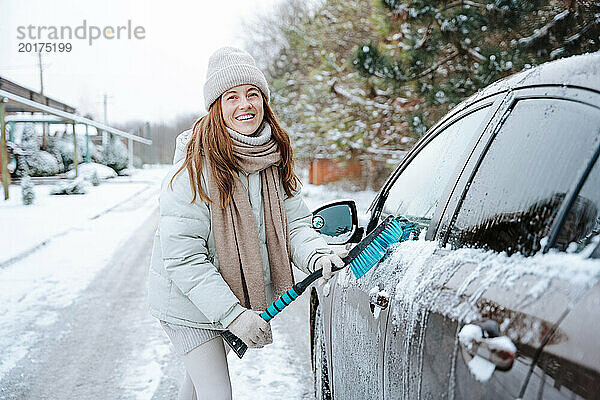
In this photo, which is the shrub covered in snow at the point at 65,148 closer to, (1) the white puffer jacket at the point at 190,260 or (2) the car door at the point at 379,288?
(1) the white puffer jacket at the point at 190,260

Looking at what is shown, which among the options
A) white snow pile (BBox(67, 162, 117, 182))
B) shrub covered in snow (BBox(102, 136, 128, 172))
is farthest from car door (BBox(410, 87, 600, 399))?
shrub covered in snow (BBox(102, 136, 128, 172))

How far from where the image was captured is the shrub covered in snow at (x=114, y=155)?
38125mm

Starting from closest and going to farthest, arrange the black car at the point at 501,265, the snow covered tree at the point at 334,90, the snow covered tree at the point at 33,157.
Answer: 1. the black car at the point at 501,265
2. the snow covered tree at the point at 334,90
3. the snow covered tree at the point at 33,157

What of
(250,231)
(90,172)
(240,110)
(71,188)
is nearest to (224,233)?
(250,231)

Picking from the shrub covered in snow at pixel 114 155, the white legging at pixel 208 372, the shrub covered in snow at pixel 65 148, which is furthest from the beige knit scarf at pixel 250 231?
the shrub covered in snow at pixel 114 155

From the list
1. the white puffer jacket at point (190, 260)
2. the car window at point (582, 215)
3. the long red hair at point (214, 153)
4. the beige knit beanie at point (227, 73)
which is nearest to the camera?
the car window at point (582, 215)

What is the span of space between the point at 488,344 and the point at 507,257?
0.84 feet

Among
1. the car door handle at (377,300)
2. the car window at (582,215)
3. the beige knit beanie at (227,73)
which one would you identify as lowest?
the car door handle at (377,300)

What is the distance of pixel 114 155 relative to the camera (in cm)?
3828

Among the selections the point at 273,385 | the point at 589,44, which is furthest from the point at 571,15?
the point at 273,385

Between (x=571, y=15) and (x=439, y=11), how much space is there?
193cm

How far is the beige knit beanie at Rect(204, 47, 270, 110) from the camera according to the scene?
235cm

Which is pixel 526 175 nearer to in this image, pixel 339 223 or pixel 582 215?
pixel 582 215

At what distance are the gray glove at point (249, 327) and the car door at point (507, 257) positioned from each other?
523 mm
